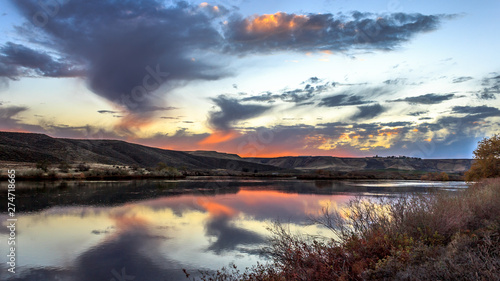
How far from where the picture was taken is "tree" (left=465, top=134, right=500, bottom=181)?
34.0 meters

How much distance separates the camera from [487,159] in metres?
34.4

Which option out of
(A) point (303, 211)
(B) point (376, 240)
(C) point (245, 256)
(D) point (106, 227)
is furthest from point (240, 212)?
(B) point (376, 240)

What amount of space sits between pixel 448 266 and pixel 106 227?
49.9ft

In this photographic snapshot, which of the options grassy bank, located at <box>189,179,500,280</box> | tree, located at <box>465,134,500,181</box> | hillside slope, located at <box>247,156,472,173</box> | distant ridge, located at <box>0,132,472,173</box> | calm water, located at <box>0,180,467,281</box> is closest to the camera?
grassy bank, located at <box>189,179,500,280</box>

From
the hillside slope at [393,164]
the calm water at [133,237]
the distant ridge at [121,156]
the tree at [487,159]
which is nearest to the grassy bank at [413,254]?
the calm water at [133,237]

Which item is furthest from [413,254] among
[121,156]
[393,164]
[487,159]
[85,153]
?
[393,164]

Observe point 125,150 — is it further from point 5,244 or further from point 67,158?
point 5,244

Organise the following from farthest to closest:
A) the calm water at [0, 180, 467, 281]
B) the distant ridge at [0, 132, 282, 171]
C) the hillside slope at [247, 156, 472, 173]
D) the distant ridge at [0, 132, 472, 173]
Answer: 1. the hillside slope at [247, 156, 472, 173]
2. the distant ridge at [0, 132, 472, 173]
3. the distant ridge at [0, 132, 282, 171]
4. the calm water at [0, 180, 467, 281]

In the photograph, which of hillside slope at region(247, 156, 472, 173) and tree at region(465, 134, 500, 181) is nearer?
tree at region(465, 134, 500, 181)

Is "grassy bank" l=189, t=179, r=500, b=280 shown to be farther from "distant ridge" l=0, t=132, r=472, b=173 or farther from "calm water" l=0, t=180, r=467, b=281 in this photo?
"distant ridge" l=0, t=132, r=472, b=173

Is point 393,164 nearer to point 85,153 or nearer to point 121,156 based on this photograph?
point 121,156

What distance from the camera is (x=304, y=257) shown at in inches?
333

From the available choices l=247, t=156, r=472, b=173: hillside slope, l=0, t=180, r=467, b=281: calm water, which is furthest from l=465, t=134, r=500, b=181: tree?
l=247, t=156, r=472, b=173: hillside slope

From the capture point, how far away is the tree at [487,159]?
34.0m
